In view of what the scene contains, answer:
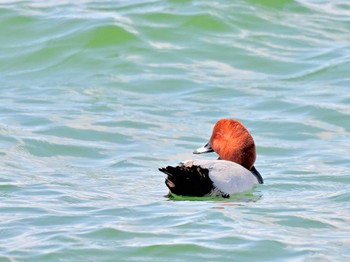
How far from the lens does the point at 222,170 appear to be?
9.67 meters

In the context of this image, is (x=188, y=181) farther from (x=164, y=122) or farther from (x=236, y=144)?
(x=164, y=122)

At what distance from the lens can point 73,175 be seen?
10.8m

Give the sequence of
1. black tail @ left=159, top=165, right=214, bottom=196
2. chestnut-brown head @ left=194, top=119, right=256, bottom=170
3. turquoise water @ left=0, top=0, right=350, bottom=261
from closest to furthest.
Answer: turquoise water @ left=0, top=0, right=350, bottom=261 → black tail @ left=159, top=165, right=214, bottom=196 → chestnut-brown head @ left=194, top=119, right=256, bottom=170

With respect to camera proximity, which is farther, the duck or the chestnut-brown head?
the chestnut-brown head

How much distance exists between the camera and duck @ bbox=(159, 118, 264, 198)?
30.3 feet

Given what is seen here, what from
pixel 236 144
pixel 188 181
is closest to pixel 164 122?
pixel 236 144

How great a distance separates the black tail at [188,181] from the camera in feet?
30.2

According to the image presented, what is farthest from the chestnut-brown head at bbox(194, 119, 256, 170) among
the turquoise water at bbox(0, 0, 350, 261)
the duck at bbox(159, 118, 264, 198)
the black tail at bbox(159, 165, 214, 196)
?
the black tail at bbox(159, 165, 214, 196)

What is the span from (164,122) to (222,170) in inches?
144

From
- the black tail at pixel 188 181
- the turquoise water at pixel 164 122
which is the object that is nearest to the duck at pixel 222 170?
the black tail at pixel 188 181

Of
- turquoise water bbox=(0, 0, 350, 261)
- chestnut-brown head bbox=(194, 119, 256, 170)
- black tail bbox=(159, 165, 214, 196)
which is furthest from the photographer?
chestnut-brown head bbox=(194, 119, 256, 170)

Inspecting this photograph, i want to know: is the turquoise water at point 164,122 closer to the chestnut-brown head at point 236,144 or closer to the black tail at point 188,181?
the black tail at point 188,181

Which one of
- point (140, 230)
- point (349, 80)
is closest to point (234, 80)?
point (349, 80)

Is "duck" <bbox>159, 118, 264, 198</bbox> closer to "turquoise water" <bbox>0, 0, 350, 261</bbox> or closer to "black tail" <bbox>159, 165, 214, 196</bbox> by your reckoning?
"black tail" <bbox>159, 165, 214, 196</bbox>
